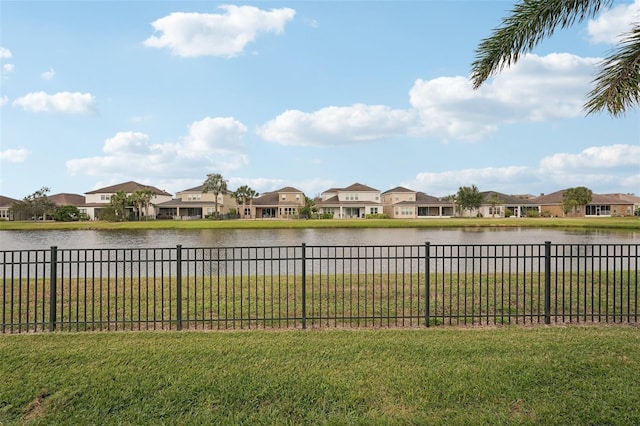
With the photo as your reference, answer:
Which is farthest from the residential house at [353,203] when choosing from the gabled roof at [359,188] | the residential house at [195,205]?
the residential house at [195,205]

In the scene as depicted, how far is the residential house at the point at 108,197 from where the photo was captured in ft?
267

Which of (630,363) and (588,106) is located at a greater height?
(588,106)

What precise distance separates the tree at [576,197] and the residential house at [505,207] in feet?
19.3

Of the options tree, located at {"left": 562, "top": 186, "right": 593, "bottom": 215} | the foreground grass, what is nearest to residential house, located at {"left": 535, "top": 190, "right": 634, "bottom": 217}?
tree, located at {"left": 562, "top": 186, "right": 593, "bottom": 215}

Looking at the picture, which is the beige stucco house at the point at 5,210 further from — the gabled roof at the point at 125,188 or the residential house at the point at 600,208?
the residential house at the point at 600,208

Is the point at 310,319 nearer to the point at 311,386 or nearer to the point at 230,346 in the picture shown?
the point at 230,346

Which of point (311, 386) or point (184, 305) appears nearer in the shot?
point (311, 386)

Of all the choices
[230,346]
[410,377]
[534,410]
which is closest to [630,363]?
[534,410]

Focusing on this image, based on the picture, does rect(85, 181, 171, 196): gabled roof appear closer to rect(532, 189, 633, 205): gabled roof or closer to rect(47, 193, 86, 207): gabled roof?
rect(47, 193, 86, 207): gabled roof

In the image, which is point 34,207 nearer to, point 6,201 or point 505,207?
point 6,201

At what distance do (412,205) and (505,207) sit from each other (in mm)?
18747

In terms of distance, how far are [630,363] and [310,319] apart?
5.17m

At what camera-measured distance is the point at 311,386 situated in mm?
5242

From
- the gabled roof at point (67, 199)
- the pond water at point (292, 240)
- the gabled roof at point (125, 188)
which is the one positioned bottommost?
the pond water at point (292, 240)
